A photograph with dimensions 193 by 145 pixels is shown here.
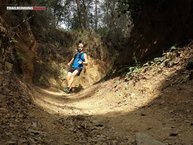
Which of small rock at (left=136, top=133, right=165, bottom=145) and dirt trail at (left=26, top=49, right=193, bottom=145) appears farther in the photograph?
dirt trail at (left=26, top=49, right=193, bottom=145)

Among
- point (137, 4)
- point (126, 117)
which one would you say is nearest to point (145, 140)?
point (126, 117)

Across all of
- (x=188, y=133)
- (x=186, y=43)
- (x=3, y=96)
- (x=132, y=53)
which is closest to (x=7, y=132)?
(x=3, y=96)

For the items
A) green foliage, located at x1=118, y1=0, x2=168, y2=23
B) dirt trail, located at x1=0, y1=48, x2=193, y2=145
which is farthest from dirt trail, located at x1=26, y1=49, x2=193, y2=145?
green foliage, located at x1=118, y1=0, x2=168, y2=23

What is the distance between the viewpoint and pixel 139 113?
7.51 m

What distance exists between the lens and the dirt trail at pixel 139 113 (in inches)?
226

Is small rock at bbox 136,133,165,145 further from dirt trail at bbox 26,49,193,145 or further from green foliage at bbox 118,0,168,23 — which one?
green foliage at bbox 118,0,168,23

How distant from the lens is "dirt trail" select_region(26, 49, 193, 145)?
5738 millimetres

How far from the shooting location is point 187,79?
805 centimetres

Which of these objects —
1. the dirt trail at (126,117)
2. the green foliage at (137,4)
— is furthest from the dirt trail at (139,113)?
the green foliage at (137,4)

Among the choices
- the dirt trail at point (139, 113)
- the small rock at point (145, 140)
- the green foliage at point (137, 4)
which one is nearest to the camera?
the small rock at point (145, 140)

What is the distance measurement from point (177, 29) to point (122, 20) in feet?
104

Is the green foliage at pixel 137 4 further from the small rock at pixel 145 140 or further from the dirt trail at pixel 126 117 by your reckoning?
the small rock at pixel 145 140

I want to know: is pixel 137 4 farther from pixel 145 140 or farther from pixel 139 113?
pixel 145 140

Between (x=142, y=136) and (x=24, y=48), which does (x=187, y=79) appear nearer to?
(x=142, y=136)
